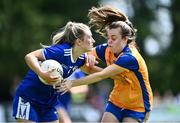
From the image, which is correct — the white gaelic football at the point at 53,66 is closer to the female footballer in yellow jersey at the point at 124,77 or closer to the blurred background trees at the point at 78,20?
the female footballer in yellow jersey at the point at 124,77

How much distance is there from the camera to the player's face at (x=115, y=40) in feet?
29.7

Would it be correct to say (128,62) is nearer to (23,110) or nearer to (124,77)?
(124,77)

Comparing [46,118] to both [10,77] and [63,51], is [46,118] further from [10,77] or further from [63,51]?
[10,77]

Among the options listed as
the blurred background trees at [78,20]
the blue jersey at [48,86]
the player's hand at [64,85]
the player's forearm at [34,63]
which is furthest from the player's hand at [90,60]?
the blurred background trees at [78,20]

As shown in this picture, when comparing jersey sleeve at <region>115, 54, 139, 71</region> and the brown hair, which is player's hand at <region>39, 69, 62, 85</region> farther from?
the brown hair

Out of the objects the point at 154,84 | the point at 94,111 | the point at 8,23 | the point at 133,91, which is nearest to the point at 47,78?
the point at 133,91

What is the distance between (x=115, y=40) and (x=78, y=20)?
765 inches

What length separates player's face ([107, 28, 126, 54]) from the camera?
9.04 metres

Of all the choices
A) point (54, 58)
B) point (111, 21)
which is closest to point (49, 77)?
point (54, 58)

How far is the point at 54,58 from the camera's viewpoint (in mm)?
9148

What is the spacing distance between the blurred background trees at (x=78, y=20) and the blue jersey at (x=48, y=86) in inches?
641

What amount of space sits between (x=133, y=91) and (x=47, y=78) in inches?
42.6

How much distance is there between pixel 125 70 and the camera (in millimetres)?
9008

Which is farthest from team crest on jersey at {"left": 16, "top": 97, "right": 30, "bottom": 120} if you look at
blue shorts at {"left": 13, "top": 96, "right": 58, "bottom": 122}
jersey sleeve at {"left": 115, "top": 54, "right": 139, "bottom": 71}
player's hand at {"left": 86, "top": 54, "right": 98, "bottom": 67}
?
jersey sleeve at {"left": 115, "top": 54, "right": 139, "bottom": 71}
